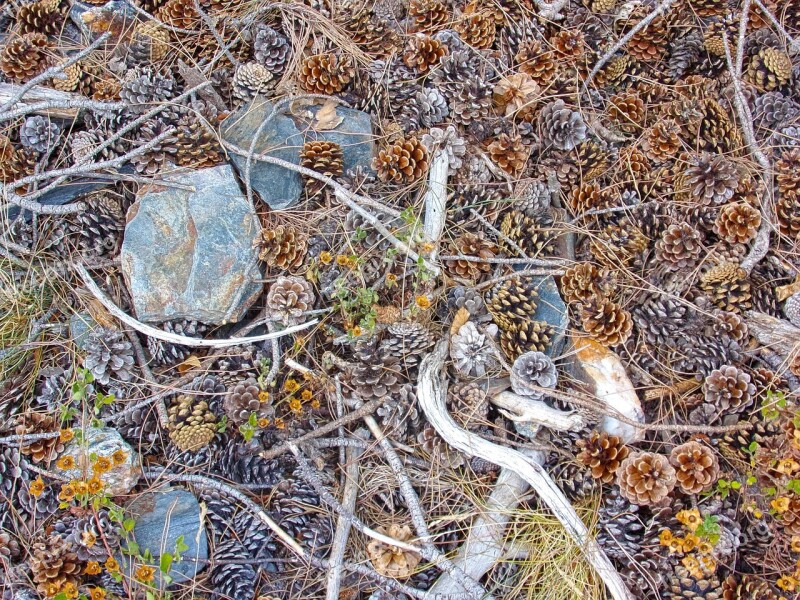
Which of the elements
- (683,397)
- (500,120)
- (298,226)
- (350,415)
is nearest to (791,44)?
(500,120)

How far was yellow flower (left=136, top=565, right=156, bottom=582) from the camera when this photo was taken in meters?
2.18

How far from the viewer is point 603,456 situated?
233 centimetres

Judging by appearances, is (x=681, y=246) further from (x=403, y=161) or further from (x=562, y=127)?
(x=403, y=161)

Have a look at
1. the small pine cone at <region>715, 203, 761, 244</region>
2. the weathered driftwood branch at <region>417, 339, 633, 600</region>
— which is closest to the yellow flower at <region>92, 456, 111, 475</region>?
the weathered driftwood branch at <region>417, 339, 633, 600</region>

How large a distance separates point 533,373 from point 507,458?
1.16ft

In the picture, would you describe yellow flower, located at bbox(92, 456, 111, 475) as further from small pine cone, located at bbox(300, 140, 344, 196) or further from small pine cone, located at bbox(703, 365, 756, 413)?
small pine cone, located at bbox(703, 365, 756, 413)

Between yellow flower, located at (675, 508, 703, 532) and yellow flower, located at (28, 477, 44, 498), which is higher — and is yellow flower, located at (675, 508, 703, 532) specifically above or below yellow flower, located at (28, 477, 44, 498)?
above

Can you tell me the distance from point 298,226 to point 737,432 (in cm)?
204

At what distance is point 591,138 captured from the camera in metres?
2.95

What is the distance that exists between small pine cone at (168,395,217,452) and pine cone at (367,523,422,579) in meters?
0.80

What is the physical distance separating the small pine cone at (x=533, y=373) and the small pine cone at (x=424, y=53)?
1.51 m

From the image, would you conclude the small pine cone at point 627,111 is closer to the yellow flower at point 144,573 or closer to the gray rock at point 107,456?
the gray rock at point 107,456

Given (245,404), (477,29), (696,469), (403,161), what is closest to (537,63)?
(477,29)

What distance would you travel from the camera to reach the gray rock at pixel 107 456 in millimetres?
2373
